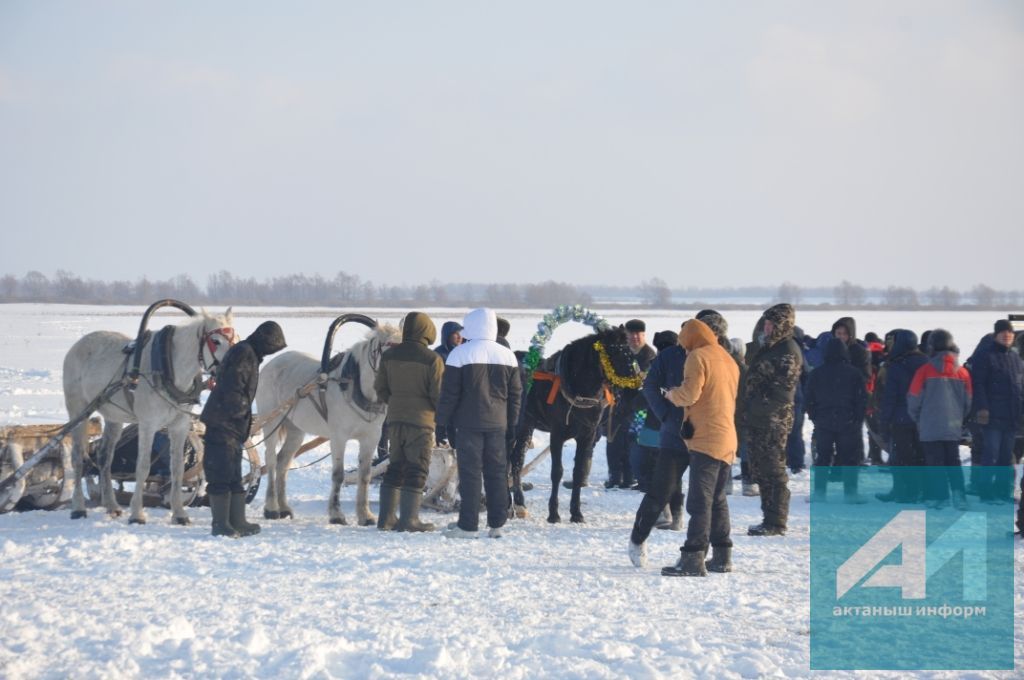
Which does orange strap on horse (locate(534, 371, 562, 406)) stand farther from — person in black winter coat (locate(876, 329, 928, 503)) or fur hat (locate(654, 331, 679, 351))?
person in black winter coat (locate(876, 329, 928, 503))

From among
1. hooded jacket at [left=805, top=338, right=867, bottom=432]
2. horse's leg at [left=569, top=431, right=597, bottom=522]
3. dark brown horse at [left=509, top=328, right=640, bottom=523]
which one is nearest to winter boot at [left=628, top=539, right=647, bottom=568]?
horse's leg at [left=569, top=431, right=597, bottom=522]

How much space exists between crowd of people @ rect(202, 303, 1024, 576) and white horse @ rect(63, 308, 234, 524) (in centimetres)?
62

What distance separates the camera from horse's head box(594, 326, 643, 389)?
9.77 metres

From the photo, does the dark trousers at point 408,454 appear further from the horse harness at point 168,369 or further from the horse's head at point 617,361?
the horse's head at point 617,361

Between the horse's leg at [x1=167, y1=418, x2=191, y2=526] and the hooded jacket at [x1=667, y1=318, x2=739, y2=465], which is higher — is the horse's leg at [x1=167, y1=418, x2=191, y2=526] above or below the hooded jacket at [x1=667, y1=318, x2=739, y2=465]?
below

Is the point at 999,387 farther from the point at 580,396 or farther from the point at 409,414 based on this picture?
the point at 409,414

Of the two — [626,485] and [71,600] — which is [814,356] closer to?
[626,485]

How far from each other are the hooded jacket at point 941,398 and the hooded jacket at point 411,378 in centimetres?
489

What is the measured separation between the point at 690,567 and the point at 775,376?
246 centimetres

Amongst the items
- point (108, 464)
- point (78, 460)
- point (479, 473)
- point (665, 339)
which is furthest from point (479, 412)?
point (78, 460)

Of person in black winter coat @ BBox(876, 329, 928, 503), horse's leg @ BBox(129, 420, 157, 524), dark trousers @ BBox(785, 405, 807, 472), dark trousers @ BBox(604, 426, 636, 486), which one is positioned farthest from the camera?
dark trousers @ BBox(785, 405, 807, 472)

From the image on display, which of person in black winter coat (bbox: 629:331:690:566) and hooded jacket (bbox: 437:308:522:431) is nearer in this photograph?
person in black winter coat (bbox: 629:331:690:566)

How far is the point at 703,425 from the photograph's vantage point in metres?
7.08

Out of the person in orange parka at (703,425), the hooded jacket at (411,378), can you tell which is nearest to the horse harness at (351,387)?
the hooded jacket at (411,378)
